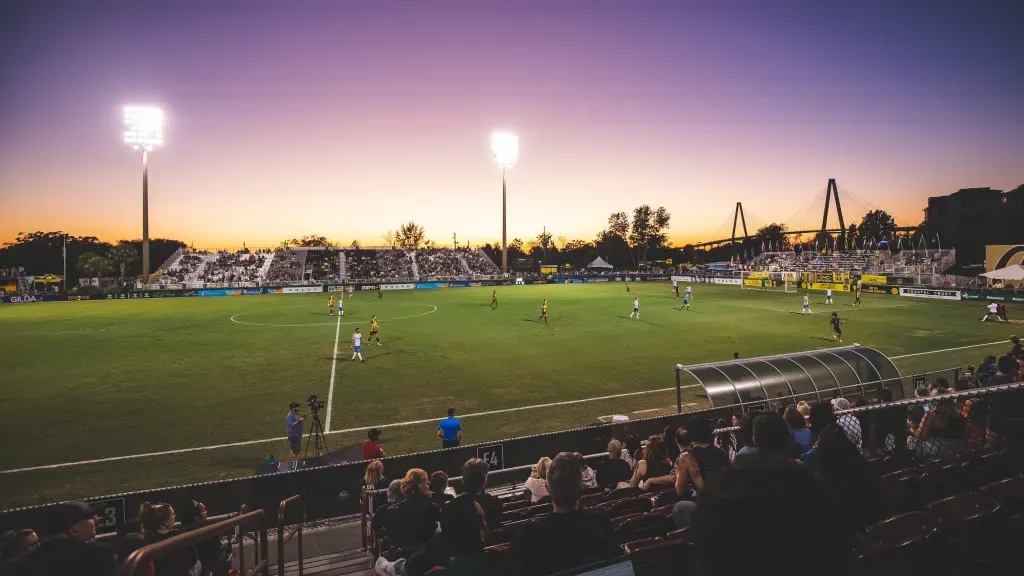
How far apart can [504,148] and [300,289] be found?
3627 cm

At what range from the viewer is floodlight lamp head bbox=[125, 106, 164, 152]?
64875mm

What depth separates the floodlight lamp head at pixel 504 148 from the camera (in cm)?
8181

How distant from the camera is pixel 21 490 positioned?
1129 cm

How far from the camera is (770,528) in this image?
71.0 inches

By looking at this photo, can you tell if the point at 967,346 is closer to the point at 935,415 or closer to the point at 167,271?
the point at 935,415

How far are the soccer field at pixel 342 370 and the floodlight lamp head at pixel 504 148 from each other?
43383 millimetres

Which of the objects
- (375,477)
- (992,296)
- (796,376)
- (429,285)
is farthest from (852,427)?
(429,285)

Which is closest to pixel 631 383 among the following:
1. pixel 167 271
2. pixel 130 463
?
pixel 130 463

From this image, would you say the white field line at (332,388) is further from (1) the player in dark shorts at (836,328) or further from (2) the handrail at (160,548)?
(1) the player in dark shorts at (836,328)

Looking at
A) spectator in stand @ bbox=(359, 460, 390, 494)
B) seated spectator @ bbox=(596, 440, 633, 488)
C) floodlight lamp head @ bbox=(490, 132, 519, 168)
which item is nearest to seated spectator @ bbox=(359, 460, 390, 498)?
spectator in stand @ bbox=(359, 460, 390, 494)

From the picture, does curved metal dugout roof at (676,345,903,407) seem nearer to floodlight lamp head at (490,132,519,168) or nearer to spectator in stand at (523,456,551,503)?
spectator in stand at (523,456,551,503)

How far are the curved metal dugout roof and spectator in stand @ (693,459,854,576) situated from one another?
37.7ft

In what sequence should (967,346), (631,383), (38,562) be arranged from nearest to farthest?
1. (38,562)
2. (631,383)
3. (967,346)

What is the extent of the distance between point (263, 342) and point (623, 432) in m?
24.5
